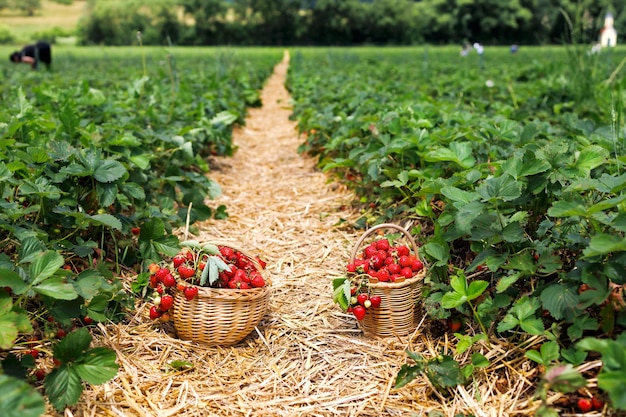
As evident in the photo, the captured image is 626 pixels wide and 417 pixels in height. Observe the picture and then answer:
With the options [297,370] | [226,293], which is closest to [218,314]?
[226,293]

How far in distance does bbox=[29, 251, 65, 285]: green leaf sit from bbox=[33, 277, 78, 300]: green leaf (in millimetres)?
21

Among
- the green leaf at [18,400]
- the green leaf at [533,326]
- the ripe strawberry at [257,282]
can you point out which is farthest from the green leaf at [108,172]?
the green leaf at [533,326]

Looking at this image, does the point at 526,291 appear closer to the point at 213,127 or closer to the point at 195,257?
the point at 195,257

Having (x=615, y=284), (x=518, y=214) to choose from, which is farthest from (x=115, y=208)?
(x=615, y=284)

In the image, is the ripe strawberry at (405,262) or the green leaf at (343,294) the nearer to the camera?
the green leaf at (343,294)

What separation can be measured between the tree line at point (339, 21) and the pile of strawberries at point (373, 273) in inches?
2079

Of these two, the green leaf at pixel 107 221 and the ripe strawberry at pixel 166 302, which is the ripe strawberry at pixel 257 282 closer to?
the ripe strawberry at pixel 166 302

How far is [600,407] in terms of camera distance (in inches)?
66.5

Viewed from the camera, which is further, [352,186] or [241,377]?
[352,186]

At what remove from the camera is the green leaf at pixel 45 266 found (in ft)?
5.87

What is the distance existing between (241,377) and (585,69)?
5.12 metres

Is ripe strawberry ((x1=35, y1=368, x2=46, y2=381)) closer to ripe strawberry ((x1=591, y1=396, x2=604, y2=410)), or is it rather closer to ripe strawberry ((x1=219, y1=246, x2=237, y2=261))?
ripe strawberry ((x1=219, y1=246, x2=237, y2=261))

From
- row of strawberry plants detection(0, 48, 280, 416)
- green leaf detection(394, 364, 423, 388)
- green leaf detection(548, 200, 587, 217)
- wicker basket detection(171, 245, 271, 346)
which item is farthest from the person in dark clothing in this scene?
green leaf detection(548, 200, 587, 217)

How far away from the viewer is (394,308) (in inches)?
A: 93.5
